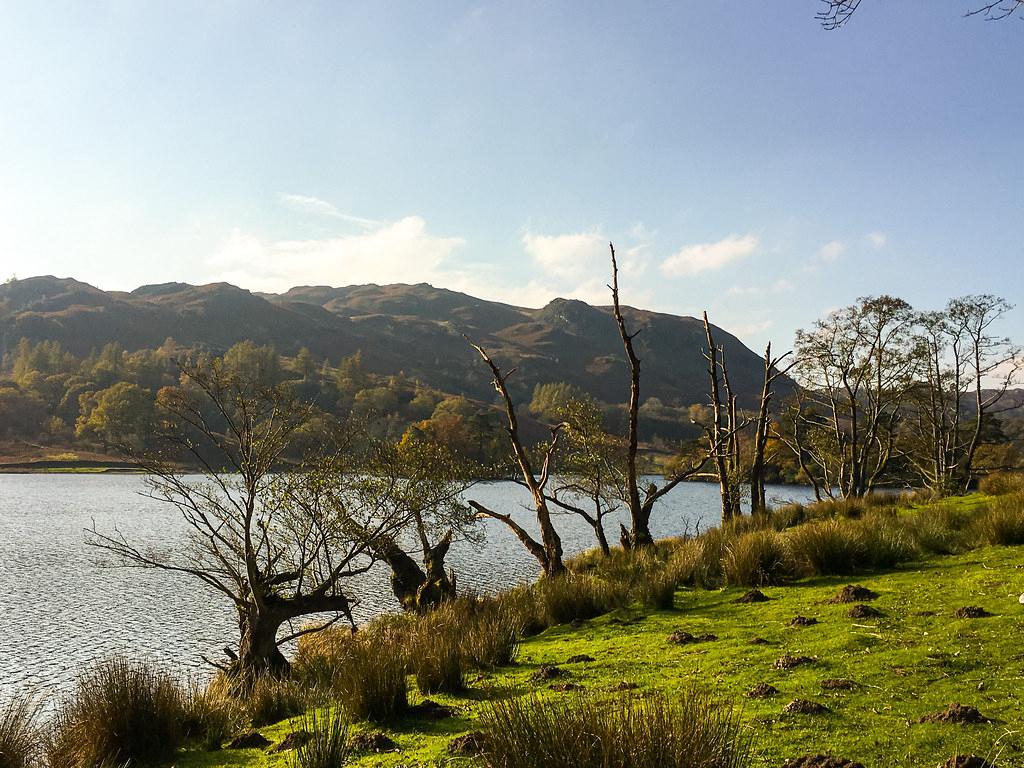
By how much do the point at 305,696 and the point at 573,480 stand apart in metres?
16.5

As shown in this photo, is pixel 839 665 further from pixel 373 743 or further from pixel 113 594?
pixel 113 594

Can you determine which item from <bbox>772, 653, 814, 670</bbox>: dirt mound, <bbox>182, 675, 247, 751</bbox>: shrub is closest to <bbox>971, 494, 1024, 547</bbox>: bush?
<bbox>772, 653, 814, 670</bbox>: dirt mound

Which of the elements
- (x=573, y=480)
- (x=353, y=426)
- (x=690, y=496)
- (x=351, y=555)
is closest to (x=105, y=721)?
(x=351, y=555)

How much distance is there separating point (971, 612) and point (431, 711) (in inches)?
230

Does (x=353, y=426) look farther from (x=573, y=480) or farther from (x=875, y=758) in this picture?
(x=875, y=758)

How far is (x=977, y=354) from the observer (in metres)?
39.3

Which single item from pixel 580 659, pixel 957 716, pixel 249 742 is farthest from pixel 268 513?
pixel 957 716

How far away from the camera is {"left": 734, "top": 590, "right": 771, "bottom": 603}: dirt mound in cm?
1072

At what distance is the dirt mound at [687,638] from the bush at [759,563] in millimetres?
3654

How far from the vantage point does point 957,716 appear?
495 centimetres

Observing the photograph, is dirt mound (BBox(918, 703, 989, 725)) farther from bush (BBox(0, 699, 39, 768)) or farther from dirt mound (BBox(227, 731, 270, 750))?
bush (BBox(0, 699, 39, 768))

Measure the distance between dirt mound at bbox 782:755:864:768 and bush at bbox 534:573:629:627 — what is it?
783cm

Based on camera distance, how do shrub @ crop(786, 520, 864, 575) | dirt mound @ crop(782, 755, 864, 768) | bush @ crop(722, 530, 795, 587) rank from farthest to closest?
1. bush @ crop(722, 530, 795, 587)
2. shrub @ crop(786, 520, 864, 575)
3. dirt mound @ crop(782, 755, 864, 768)

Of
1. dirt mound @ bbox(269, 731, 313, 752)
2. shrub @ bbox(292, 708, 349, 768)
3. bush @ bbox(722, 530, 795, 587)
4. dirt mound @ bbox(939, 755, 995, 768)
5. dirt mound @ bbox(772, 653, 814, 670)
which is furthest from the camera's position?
bush @ bbox(722, 530, 795, 587)
